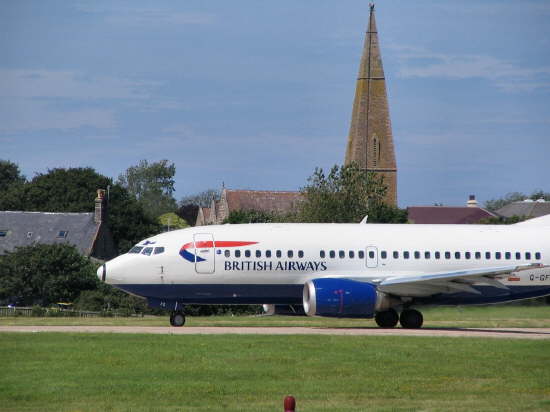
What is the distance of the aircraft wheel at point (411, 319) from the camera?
3881 cm

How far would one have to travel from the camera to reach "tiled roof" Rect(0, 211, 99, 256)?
91.8 meters

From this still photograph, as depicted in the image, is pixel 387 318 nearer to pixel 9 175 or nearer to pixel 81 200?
pixel 81 200

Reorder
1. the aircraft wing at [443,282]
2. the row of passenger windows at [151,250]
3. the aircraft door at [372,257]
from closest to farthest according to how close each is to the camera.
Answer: the aircraft wing at [443,282]
the row of passenger windows at [151,250]
the aircraft door at [372,257]

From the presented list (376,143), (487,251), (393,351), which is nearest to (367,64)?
(376,143)

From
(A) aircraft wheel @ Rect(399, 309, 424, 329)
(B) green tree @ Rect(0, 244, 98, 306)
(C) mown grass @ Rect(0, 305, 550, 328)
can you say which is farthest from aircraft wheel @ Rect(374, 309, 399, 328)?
(B) green tree @ Rect(0, 244, 98, 306)

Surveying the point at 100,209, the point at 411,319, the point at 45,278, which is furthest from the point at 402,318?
the point at 100,209

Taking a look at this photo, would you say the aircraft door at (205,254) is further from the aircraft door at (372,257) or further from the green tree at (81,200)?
the green tree at (81,200)

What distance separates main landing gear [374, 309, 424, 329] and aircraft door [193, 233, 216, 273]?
20.7ft

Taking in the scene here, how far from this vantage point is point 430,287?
125ft

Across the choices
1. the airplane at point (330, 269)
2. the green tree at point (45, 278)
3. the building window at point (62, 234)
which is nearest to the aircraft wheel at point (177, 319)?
the airplane at point (330, 269)

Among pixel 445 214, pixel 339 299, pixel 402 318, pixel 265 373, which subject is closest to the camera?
pixel 265 373

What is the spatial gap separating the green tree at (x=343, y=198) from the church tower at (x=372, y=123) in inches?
2578

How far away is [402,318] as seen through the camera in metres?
39.1

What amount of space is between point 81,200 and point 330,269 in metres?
88.5
